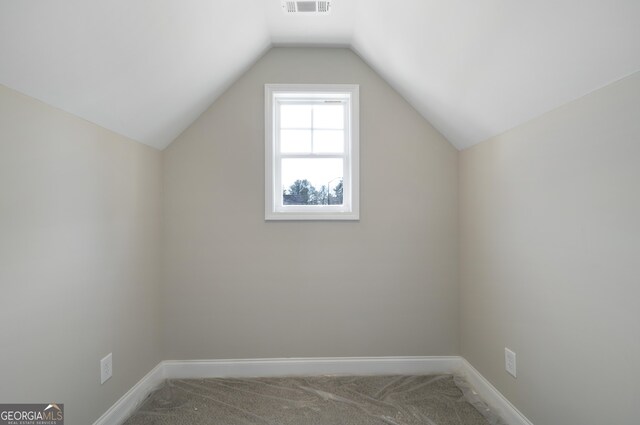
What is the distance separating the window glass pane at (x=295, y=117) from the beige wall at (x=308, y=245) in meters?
0.23

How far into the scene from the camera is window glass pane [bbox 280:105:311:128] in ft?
8.91

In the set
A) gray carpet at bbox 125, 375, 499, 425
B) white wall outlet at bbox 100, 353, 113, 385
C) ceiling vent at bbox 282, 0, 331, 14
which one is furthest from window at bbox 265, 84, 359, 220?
white wall outlet at bbox 100, 353, 113, 385

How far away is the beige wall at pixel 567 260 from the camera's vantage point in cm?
123

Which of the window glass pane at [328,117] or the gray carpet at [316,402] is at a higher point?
the window glass pane at [328,117]

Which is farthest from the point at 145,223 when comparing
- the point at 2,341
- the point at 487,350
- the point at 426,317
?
the point at 487,350

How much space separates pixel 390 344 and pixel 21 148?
262 cm

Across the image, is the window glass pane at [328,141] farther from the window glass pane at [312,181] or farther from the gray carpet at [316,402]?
the gray carpet at [316,402]

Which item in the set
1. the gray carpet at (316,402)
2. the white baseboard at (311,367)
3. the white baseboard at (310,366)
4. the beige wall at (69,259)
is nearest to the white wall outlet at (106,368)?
the beige wall at (69,259)

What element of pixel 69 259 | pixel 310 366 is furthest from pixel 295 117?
pixel 310 366

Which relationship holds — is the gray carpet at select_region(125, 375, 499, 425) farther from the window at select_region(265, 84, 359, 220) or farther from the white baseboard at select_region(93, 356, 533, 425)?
the window at select_region(265, 84, 359, 220)

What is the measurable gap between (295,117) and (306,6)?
2.81 ft

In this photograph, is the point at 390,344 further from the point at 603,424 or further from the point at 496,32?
the point at 496,32

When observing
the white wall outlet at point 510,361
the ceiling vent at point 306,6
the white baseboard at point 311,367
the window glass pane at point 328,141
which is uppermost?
the ceiling vent at point 306,6

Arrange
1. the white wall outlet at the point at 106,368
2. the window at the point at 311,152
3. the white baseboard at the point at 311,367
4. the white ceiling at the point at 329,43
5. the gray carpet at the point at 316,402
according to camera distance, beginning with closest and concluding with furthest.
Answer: the white ceiling at the point at 329,43 → the white wall outlet at the point at 106,368 → the gray carpet at the point at 316,402 → the white baseboard at the point at 311,367 → the window at the point at 311,152
